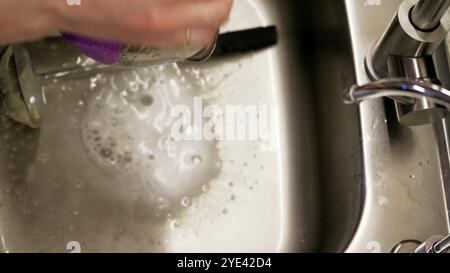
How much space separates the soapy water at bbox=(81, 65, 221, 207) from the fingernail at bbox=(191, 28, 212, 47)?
0.30 m

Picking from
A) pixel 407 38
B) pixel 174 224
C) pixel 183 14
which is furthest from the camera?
pixel 174 224

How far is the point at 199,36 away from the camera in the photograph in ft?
1.47

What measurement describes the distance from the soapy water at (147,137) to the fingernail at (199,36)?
0.30 meters

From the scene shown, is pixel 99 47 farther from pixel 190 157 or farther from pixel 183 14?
pixel 190 157

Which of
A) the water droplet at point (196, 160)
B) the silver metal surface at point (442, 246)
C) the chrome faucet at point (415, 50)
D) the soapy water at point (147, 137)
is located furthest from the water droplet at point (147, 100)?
the silver metal surface at point (442, 246)

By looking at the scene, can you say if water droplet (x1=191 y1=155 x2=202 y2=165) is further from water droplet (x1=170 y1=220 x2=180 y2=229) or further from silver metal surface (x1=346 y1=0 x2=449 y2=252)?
silver metal surface (x1=346 y1=0 x2=449 y2=252)

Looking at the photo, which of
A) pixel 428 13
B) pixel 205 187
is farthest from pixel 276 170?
pixel 428 13

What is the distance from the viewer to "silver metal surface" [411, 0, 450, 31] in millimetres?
496

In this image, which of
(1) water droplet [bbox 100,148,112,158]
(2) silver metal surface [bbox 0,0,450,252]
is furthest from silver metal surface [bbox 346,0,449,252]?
(1) water droplet [bbox 100,148,112,158]

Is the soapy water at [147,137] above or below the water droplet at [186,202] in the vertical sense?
above

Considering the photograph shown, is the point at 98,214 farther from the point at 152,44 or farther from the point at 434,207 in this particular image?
the point at 434,207

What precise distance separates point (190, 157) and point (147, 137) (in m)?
0.07

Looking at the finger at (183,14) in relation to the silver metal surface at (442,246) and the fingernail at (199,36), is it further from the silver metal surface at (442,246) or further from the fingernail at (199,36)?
the silver metal surface at (442,246)

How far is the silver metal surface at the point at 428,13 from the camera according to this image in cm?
50
